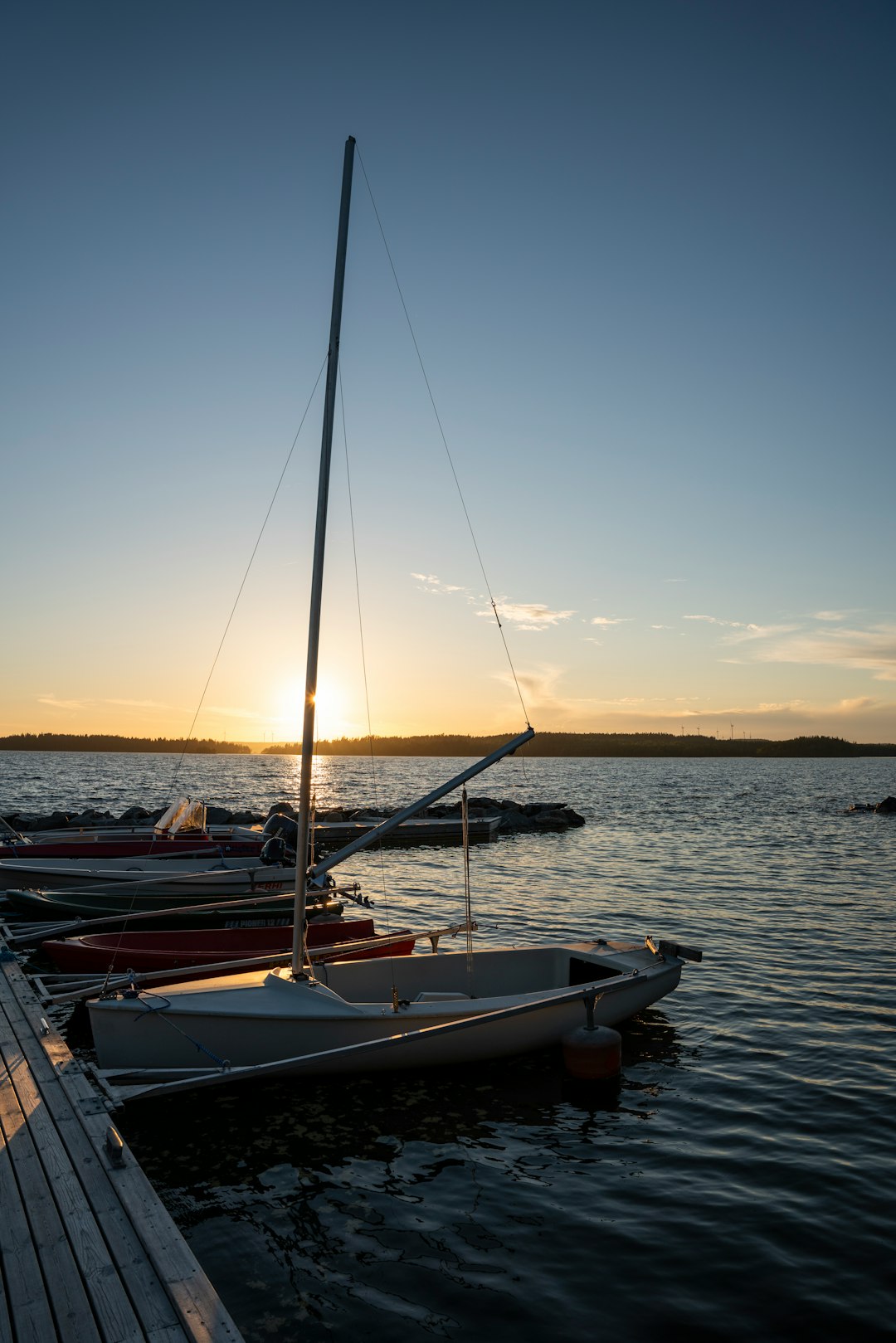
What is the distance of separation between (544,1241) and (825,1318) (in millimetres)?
2550

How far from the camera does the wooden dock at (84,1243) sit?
5.48 m

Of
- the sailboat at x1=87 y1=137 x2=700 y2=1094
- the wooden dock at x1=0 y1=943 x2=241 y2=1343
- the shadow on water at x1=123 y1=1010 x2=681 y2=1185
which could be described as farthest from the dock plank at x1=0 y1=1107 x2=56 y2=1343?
the sailboat at x1=87 y1=137 x2=700 y2=1094

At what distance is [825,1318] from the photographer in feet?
23.8

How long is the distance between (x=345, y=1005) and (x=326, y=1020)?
0.42m

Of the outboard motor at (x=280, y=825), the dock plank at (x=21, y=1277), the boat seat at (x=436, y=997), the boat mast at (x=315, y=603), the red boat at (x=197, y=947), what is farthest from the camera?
the outboard motor at (x=280, y=825)

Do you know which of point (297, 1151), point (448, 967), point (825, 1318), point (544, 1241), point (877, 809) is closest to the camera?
point (825, 1318)

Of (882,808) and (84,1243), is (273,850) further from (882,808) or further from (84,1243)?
(882,808)

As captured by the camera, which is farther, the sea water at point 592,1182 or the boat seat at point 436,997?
the boat seat at point 436,997

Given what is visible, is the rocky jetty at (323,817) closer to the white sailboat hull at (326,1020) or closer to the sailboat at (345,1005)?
the sailboat at (345,1005)

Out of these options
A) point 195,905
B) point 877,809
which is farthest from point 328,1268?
point 877,809

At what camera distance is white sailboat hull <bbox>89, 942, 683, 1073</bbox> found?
11.3 metres

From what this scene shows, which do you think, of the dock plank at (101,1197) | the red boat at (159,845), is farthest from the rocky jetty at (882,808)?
the dock plank at (101,1197)

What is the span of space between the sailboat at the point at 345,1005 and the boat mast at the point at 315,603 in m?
0.02

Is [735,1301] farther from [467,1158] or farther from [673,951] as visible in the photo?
[673,951]
